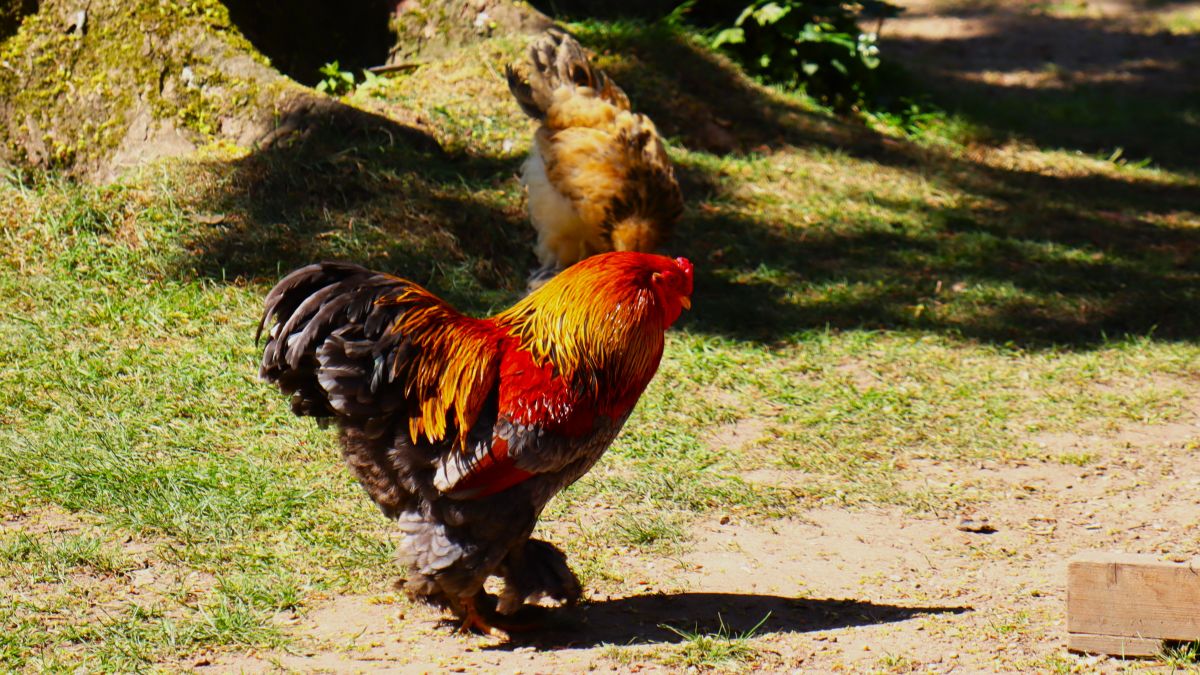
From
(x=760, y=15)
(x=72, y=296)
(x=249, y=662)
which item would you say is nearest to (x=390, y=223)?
(x=72, y=296)

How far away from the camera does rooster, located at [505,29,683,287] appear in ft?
22.4

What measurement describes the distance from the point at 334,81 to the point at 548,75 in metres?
2.44

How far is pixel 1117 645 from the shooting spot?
3.84 meters

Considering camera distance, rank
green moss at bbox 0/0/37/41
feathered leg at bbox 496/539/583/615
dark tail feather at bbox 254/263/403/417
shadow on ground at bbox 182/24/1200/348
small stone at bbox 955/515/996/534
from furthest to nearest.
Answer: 1. green moss at bbox 0/0/37/41
2. shadow on ground at bbox 182/24/1200/348
3. small stone at bbox 955/515/996/534
4. feathered leg at bbox 496/539/583/615
5. dark tail feather at bbox 254/263/403/417

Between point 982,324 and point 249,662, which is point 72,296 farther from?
point 982,324

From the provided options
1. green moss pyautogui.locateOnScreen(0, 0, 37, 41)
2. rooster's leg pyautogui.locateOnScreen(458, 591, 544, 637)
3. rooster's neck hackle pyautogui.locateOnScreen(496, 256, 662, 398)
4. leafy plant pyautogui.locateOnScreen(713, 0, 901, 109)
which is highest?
green moss pyautogui.locateOnScreen(0, 0, 37, 41)

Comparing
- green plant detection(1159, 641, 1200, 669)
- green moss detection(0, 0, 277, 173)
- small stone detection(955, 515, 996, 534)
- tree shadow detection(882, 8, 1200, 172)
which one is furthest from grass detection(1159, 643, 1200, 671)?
tree shadow detection(882, 8, 1200, 172)

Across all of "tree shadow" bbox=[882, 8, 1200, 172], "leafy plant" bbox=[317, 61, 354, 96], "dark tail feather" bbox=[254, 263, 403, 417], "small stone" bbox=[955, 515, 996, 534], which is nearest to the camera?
"dark tail feather" bbox=[254, 263, 403, 417]

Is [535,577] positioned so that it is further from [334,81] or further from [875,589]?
[334,81]

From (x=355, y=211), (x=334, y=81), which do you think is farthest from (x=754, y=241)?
(x=334, y=81)

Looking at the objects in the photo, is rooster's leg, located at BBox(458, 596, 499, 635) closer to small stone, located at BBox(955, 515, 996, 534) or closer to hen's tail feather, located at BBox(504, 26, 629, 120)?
small stone, located at BBox(955, 515, 996, 534)

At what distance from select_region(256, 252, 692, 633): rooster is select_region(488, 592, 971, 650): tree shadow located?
34 cm

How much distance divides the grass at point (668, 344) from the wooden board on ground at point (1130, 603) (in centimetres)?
34

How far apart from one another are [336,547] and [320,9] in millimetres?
6008
